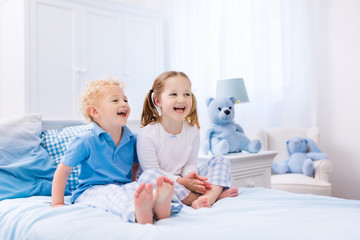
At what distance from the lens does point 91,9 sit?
273 centimetres

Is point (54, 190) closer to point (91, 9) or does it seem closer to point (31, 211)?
point (31, 211)

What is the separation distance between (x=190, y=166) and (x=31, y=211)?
2.05 feet

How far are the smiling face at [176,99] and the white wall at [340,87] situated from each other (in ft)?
5.87

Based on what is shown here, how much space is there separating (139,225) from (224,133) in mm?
1245

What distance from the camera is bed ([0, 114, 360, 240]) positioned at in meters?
0.81

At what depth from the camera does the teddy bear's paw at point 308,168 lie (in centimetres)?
236

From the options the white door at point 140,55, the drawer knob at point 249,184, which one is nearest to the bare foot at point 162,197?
the drawer knob at point 249,184

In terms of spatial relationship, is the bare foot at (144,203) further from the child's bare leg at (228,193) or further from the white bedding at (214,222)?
the child's bare leg at (228,193)

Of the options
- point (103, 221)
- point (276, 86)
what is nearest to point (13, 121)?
point (103, 221)

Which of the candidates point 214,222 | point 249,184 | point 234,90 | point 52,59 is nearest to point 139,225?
point 214,222

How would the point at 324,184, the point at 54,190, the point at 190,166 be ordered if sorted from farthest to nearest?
1. the point at 324,184
2. the point at 190,166
3. the point at 54,190

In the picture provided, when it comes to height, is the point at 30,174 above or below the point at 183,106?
below

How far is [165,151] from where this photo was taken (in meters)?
1.39

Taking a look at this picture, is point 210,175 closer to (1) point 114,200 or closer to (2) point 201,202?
(2) point 201,202
